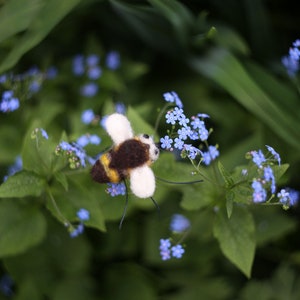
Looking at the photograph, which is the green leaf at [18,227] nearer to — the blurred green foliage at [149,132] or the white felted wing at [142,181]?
the blurred green foliage at [149,132]

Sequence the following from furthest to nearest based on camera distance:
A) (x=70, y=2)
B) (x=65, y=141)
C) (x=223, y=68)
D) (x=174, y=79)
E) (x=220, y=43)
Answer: (x=174, y=79) < (x=220, y=43) < (x=223, y=68) < (x=70, y=2) < (x=65, y=141)

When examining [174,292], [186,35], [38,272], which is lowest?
[174,292]

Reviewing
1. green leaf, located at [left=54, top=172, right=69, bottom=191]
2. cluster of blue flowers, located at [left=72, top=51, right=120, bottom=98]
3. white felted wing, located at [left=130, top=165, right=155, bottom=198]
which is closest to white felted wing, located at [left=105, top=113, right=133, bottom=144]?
white felted wing, located at [left=130, top=165, right=155, bottom=198]

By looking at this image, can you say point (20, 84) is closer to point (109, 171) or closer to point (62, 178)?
point (62, 178)

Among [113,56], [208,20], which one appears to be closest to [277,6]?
[208,20]

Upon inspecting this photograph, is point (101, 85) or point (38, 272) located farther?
point (101, 85)

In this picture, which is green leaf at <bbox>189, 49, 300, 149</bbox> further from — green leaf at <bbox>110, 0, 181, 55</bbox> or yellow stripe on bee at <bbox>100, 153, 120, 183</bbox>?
yellow stripe on bee at <bbox>100, 153, 120, 183</bbox>

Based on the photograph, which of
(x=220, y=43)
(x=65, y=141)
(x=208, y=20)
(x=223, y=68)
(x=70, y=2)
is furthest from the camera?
(x=208, y=20)

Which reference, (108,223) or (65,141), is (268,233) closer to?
(108,223)
